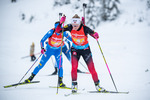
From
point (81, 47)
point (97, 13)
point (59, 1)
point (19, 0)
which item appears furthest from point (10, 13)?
point (81, 47)

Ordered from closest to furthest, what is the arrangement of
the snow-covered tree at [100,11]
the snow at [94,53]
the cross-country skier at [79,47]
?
the cross-country skier at [79,47] < the snow at [94,53] < the snow-covered tree at [100,11]

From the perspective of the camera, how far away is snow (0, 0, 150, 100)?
4.43 m

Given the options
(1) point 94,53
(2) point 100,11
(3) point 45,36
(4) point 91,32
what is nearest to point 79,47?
(4) point 91,32

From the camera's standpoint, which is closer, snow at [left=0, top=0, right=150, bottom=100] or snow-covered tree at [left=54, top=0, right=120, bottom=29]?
snow at [left=0, top=0, right=150, bottom=100]

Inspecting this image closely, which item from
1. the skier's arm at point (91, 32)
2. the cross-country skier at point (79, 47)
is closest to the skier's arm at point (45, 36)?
the cross-country skier at point (79, 47)

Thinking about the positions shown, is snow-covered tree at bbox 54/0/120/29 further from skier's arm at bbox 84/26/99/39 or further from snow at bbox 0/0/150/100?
skier's arm at bbox 84/26/99/39

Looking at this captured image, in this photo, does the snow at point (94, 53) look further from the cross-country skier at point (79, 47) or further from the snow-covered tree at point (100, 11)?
the snow-covered tree at point (100, 11)

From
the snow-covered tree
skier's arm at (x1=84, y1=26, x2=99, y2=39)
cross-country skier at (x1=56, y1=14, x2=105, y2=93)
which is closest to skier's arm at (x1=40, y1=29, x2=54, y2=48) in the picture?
cross-country skier at (x1=56, y1=14, x2=105, y2=93)

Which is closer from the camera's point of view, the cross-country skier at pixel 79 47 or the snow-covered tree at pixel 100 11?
the cross-country skier at pixel 79 47

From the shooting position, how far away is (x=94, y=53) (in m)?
12.9

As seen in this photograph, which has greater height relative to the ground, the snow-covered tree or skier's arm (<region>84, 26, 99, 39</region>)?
the snow-covered tree

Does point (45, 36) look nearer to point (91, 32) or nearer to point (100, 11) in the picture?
point (91, 32)

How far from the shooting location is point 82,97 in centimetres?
377

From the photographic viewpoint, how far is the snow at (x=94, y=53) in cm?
443
